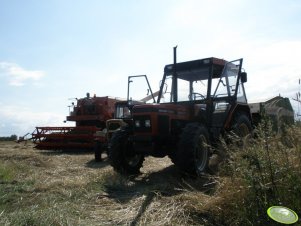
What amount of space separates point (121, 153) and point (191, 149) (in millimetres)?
1665

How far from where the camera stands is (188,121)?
25.9ft

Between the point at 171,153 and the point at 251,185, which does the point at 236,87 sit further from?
the point at 251,185

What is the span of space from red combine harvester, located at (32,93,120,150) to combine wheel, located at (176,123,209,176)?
6.80 meters

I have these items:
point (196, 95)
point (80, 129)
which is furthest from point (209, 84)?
point (80, 129)

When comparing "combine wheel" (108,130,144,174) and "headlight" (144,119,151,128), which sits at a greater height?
"headlight" (144,119,151,128)

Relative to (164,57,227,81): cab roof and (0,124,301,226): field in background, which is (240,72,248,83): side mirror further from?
(0,124,301,226): field in background

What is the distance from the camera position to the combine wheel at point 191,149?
22.3 ft

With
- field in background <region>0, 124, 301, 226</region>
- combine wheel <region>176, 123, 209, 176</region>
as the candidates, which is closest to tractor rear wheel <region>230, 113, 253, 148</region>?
combine wheel <region>176, 123, 209, 176</region>

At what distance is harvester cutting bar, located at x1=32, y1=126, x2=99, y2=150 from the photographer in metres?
13.6

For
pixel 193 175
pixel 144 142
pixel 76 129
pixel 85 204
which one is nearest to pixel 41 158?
pixel 76 129

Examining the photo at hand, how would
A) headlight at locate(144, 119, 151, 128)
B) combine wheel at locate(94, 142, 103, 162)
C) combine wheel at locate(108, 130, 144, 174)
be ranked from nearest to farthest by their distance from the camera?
headlight at locate(144, 119, 151, 128)
combine wheel at locate(108, 130, 144, 174)
combine wheel at locate(94, 142, 103, 162)

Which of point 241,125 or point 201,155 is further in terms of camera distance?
point 241,125

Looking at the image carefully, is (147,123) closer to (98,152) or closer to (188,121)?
(188,121)

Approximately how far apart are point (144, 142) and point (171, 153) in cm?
70
